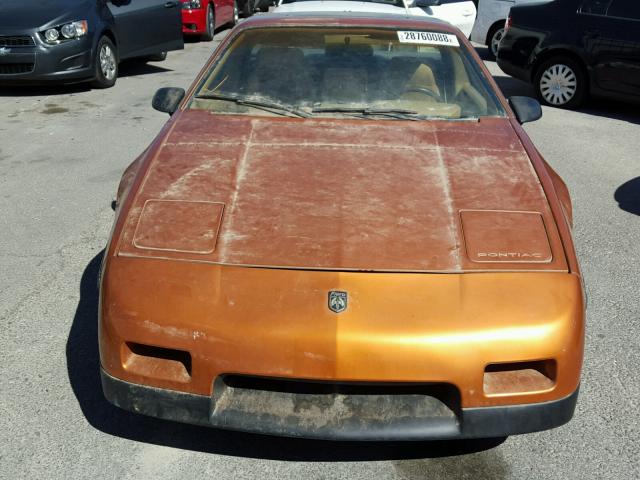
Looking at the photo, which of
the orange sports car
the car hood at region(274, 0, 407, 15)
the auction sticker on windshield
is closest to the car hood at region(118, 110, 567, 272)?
the orange sports car

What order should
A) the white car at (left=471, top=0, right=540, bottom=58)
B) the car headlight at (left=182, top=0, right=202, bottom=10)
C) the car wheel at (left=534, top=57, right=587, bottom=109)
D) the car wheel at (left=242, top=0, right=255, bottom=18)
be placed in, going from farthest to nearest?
1. the car wheel at (left=242, top=0, right=255, bottom=18)
2. the car headlight at (left=182, top=0, right=202, bottom=10)
3. the white car at (left=471, top=0, right=540, bottom=58)
4. the car wheel at (left=534, top=57, right=587, bottom=109)

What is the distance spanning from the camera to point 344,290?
2.66 metres

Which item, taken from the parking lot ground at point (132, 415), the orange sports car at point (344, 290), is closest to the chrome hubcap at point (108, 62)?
the parking lot ground at point (132, 415)

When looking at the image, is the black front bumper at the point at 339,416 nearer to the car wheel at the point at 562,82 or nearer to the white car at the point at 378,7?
the white car at the point at 378,7

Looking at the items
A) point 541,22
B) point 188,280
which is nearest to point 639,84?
point 541,22

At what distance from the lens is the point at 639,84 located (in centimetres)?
894

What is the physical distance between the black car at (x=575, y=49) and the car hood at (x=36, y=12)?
5.81m

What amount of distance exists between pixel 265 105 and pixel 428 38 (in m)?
1.09

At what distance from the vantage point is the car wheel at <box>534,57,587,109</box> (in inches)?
379

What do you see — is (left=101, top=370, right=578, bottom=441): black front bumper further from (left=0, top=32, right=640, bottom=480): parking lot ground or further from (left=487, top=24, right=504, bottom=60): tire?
(left=487, top=24, right=504, bottom=60): tire

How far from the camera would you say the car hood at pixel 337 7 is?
8.43m

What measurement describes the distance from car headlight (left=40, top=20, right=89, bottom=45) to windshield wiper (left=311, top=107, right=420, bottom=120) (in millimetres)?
6621

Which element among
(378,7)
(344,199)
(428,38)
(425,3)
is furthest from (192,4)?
(344,199)

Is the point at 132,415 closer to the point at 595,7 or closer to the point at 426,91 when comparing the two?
the point at 426,91
